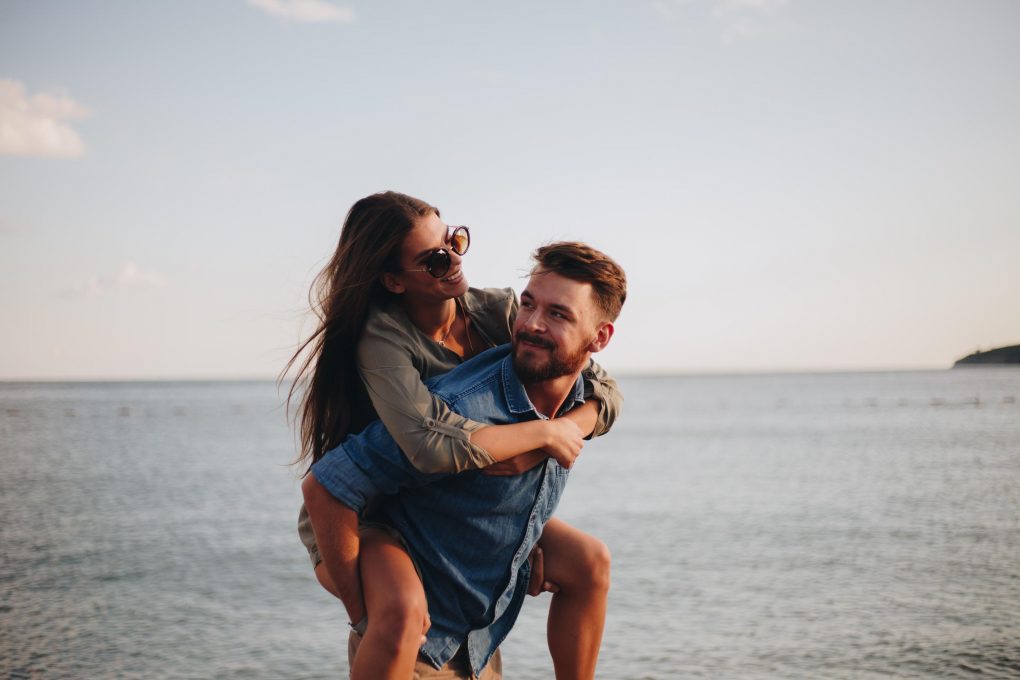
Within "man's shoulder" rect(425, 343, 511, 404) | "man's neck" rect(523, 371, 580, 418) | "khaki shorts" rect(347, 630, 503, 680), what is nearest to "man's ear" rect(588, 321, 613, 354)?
"man's neck" rect(523, 371, 580, 418)

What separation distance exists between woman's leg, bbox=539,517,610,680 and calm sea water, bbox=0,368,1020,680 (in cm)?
834

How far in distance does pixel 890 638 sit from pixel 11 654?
1262 centimetres

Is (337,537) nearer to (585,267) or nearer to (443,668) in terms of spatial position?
(443,668)

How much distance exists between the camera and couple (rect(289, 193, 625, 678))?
316 centimetres

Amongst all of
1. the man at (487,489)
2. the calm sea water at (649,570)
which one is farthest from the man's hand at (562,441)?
the calm sea water at (649,570)

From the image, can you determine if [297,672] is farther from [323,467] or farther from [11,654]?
[323,467]

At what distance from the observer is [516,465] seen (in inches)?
131

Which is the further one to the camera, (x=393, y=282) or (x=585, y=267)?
(x=393, y=282)

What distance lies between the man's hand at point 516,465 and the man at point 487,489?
0.16 feet

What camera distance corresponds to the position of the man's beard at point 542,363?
130 inches

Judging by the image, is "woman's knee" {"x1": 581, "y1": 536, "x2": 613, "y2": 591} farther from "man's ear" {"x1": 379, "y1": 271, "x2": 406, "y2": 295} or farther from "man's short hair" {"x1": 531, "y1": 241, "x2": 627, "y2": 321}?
"man's ear" {"x1": 379, "y1": 271, "x2": 406, "y2": 295}

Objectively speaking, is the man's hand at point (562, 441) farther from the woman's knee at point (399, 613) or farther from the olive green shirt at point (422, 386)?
the woman's knee at point (399, 613)

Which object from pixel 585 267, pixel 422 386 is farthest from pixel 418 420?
pixel 585 267

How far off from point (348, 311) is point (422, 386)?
54cm
